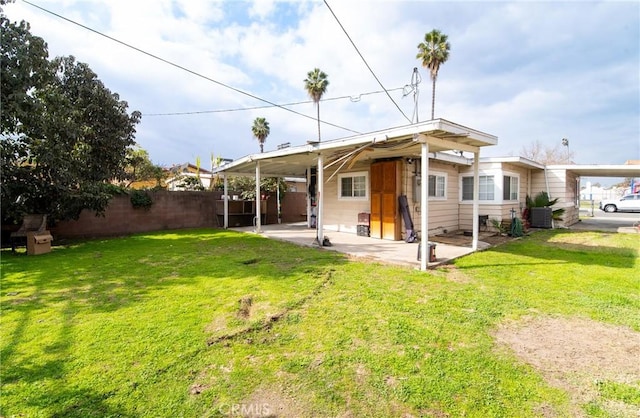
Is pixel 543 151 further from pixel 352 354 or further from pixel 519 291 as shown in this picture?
pixel 352 354

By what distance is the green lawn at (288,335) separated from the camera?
198 cm

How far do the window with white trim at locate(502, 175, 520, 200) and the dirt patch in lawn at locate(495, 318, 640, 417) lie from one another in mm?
7855

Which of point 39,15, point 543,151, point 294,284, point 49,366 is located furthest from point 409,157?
point 543,151

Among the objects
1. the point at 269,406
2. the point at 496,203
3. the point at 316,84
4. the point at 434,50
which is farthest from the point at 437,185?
the point at 316,84

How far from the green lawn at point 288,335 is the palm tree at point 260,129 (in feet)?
68.7

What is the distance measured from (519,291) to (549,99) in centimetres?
1437

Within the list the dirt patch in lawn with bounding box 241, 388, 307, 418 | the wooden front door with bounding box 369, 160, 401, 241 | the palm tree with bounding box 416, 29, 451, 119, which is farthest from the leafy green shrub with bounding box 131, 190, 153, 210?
the palm tree with bounding box 416, 29, 451, 119

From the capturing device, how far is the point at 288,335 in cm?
291

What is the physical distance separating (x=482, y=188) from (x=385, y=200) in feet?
13.3

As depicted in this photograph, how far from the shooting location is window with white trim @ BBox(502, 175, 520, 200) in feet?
33.1

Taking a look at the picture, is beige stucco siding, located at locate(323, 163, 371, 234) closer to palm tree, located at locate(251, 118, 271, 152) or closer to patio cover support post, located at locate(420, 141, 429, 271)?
patio cover support post, located at locate(420, 141, 429, 271)

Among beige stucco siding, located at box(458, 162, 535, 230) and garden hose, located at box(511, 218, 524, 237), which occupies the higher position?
beige stucco siding, located at box(458, 162, 535, 230)

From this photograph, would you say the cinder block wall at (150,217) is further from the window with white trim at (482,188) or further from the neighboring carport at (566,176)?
the neighboring carport at (566,176)

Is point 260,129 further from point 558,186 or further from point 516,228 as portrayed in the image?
point 516,228
